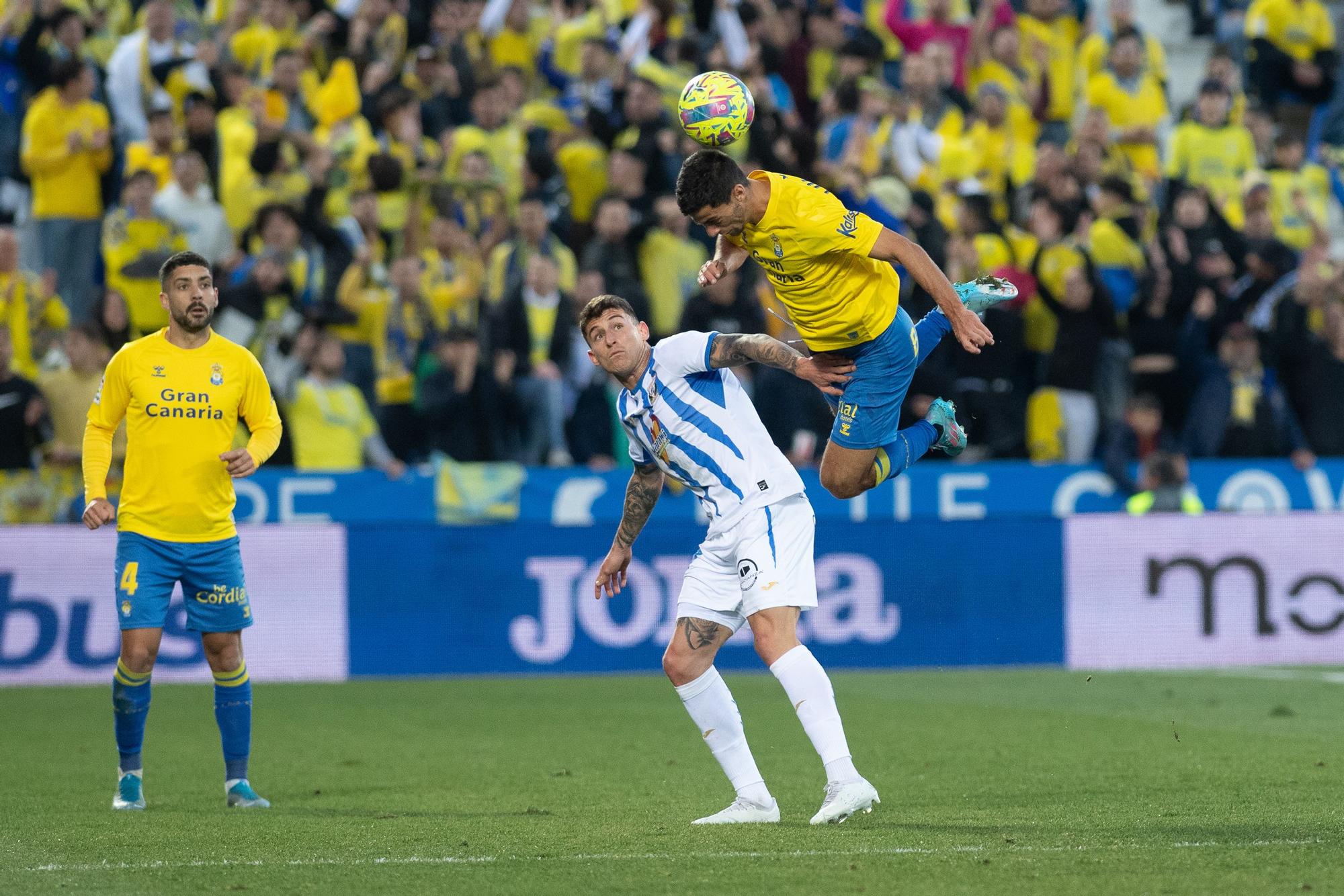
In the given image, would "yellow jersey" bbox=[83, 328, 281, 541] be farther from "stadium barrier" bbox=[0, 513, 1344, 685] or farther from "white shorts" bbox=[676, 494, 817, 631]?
"stadium barrier" bbox=[0, 513, 1344, 685]

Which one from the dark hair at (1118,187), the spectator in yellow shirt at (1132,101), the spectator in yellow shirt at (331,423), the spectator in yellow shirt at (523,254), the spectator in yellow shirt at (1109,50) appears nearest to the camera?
the spectator in yellow shirt at (331,423)

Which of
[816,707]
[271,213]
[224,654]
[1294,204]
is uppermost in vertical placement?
[1294,204]

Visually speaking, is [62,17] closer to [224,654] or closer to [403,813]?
[224,654]

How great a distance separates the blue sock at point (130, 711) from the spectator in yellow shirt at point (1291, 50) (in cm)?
1551

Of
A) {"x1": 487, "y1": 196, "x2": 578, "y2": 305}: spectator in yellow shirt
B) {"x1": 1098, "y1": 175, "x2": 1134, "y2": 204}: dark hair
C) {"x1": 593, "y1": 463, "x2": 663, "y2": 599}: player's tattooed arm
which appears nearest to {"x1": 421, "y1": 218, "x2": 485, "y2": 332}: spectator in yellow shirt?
{"x1": 487, "y1": 196, "x2": 578, "y2": 305}: spectator in yellow shirt

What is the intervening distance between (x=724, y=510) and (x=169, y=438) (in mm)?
2525

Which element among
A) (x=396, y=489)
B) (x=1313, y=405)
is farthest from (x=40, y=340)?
(x=1313, y=405)

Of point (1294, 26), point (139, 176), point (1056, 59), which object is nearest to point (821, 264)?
point (139, 176)

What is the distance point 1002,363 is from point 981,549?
6.02 feet

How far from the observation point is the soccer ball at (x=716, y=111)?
7.66m

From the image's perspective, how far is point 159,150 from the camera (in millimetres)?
15562

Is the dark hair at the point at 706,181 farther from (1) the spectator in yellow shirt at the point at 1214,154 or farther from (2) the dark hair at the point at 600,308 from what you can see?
(1) the spectator in yellow shirt at the point at 1214,154

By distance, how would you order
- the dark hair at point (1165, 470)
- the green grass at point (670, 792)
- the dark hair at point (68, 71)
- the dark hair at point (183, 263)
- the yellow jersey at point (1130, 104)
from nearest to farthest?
1. the green grass at point (670, 792)
2. the dark hair at point (183, 263)
3. the dark hair at point (1165, 470)
4. the dark hair at point (68, 71)
5. the yellow jersey at point (1130, 104)

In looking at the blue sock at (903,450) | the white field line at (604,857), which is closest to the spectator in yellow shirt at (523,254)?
the blue sock at (903,450)
